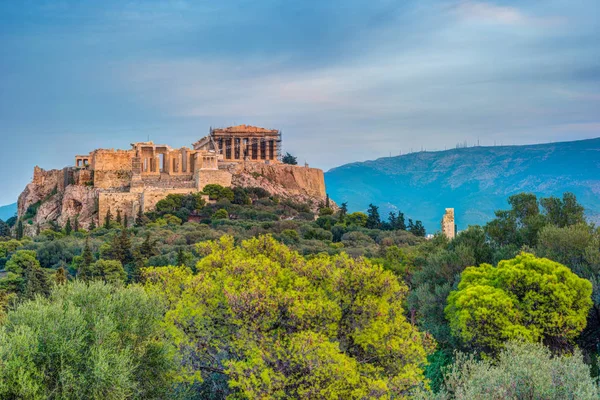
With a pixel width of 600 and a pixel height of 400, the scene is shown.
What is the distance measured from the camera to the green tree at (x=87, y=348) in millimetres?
16672

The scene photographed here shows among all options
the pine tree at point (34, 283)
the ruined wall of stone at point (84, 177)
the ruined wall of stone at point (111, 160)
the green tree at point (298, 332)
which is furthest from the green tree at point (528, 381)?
the ruined wall of stone at point (84, 177)

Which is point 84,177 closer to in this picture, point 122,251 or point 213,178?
point 213,178

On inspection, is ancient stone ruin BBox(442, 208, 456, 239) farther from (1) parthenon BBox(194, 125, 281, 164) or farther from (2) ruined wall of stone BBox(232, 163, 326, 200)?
(1) parthenon BBox(194, 125, 281, 164)

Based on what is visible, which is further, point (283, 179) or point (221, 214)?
point (283, 179)

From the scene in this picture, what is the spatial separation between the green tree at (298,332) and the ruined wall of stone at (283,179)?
2247 inches

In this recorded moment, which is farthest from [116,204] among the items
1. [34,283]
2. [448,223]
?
[34,283]

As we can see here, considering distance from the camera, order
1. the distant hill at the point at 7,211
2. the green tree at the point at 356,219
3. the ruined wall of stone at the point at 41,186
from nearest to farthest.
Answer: the green tree at the point at 356,219 < the ruined wall of stone at the point at 41,186 < the distant hill at the point at 7,211

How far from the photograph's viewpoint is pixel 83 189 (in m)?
74.2

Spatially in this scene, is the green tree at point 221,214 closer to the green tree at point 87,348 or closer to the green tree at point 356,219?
the green tree at point 356,219

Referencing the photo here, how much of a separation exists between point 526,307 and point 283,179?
6200 centimetres

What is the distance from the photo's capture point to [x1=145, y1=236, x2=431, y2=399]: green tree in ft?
→ 55.9

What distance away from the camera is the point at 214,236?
52375 mm

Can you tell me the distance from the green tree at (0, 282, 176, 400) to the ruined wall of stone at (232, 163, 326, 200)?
56.3 m

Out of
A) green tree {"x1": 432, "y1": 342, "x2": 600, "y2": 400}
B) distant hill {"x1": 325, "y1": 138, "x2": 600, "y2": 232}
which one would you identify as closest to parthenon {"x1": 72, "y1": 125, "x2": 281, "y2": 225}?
green tree {"x1": 432, "y1": 342, "x2": 600, "y2": 400}
